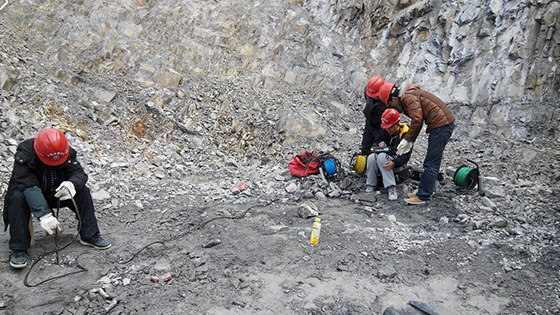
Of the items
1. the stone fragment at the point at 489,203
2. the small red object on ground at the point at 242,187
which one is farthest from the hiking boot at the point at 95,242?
the stone fragment at the point at 489,203

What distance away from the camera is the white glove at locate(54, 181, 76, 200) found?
328 centimetres

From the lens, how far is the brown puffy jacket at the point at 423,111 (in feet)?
14.8

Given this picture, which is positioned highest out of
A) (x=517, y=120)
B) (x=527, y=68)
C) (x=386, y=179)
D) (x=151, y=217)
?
(x=527, y=68)

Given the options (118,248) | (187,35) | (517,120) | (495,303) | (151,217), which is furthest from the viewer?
(187,35)

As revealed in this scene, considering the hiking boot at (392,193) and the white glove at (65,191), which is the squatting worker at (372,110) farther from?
the white glove at (65,191)

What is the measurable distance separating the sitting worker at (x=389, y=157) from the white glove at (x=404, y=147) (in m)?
0.11

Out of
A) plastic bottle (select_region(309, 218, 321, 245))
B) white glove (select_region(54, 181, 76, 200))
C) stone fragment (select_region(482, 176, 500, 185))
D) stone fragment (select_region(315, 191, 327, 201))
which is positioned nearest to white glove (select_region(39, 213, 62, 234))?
white glove (select_region(54, 181, 76, 200))

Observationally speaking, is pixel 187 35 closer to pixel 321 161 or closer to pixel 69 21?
pixel 69 21

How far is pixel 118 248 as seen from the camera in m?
3.68

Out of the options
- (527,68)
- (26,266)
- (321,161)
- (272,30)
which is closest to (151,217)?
(26,266)

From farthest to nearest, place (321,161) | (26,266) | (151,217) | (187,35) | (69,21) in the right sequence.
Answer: (187,35)
(69,21)
(321,161)
(151,217)
(26,266)

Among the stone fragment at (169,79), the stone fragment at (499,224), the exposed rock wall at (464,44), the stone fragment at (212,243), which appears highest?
the exposed rock wall at (464,44)

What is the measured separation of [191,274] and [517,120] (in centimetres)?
705

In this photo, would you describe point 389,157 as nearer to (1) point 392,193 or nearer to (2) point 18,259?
(1) point 392,193
